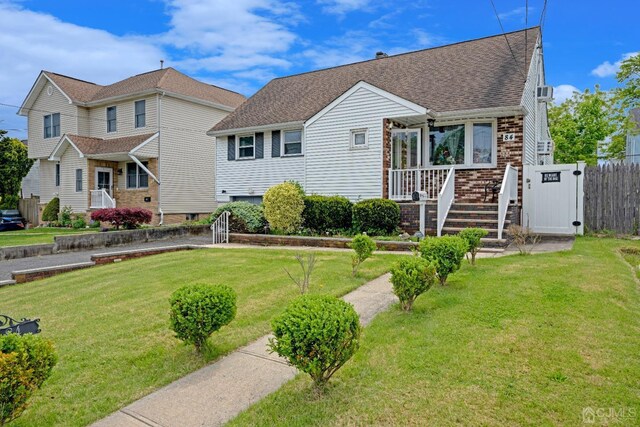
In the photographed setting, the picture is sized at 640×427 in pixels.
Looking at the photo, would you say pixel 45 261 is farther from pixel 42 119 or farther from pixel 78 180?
pixel 42 119

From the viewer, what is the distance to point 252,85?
27.4 m

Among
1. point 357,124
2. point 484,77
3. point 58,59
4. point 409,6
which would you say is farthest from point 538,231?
point 58,59

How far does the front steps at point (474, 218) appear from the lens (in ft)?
36.1

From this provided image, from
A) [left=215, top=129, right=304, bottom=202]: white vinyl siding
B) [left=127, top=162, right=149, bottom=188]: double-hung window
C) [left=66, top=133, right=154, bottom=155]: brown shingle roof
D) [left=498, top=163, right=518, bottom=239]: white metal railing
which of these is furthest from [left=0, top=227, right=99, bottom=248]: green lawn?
[left=498, top=163, right=518, bottom=239]: white metal railing

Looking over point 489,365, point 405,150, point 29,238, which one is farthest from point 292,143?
point 489,365

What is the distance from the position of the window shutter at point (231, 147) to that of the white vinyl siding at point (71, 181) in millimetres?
9807

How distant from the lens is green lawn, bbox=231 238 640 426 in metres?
3.00

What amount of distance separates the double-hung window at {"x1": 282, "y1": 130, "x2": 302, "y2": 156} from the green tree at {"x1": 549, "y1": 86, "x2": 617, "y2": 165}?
19.1 meters

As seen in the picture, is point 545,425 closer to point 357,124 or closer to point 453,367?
point 453,367

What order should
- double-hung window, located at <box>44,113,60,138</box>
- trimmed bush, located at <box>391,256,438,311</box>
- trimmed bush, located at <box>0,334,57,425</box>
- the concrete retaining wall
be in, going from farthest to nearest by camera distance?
double-hung window, located at <box>44,113,60,138</box>, the concrete retaining wall, trimmed bush, located at <box>391,256,438,311</box>, trimmed bush, located at <box>0,334,57,425</box>

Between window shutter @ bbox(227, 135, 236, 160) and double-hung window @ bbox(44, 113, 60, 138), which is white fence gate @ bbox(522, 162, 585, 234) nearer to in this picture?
window shutter @ bbox(227, 135, 236, 160)

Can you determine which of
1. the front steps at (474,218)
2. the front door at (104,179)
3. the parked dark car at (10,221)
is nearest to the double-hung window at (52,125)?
the front door at (104,179)

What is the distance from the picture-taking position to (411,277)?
496 centimetres

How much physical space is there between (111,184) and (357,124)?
654 inches
